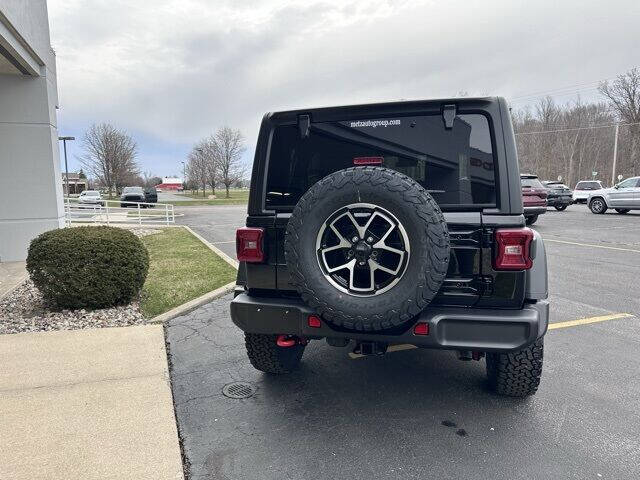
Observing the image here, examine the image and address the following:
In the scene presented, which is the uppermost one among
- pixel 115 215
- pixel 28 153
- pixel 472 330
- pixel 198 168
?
pixel 198 168

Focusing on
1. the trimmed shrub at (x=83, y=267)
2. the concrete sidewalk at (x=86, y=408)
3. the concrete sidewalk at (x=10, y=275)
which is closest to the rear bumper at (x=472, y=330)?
the concrete sidewalk at (x=86, y=408)

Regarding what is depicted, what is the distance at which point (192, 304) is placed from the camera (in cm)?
538

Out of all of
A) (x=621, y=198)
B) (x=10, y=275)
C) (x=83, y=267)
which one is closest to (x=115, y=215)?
(x=10, y=275)

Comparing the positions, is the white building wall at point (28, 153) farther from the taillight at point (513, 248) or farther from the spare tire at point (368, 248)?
the taillight at point (513, 248)

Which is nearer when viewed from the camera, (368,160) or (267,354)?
(368,160)

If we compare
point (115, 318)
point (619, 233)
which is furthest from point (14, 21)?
point (619, 233)

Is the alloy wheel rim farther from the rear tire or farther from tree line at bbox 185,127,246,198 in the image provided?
tree line at bbox 185,127,246,198

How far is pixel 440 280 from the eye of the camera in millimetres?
2285

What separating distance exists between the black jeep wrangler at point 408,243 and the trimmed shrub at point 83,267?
9.31 feet

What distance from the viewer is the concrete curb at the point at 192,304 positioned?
4980 mm

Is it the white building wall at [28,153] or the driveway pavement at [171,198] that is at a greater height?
the white building wall at [28,153]

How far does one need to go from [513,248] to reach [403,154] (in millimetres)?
879

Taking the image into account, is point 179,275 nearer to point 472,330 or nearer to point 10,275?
point 10,275

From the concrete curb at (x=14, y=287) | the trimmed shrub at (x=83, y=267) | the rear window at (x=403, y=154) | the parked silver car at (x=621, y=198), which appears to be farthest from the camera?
the parked silver car at (x=621, y=198)
